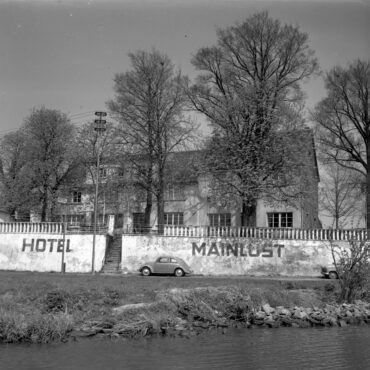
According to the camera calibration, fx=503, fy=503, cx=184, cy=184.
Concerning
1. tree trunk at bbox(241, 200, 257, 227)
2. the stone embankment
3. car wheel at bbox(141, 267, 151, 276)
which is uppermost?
tree trunk at bbox(241, 200, 257, 227)

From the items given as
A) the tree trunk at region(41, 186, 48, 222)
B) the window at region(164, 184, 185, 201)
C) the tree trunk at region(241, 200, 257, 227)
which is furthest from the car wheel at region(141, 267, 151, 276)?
the tree trunk at region(41, 186, 48, 222)

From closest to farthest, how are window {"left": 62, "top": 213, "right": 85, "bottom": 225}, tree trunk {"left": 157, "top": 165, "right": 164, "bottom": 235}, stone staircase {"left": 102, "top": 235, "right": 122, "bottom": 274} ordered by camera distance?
stone staircase {"left": 102, "top": 235, "right": 122, "bottom": 274} < tree trunk {"left": 157, "top": 165, "right": 164, "bottom": 235} < window {"left": 62, "top": 213, "right": 85, "bottom": 225}

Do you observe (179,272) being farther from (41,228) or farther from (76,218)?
(76,218)

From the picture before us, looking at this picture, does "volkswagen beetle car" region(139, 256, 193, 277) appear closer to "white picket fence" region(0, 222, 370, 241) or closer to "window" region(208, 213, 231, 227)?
"white picket fence" region(0, 222, 370, 241)

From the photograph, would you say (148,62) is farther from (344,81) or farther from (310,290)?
(310,290)

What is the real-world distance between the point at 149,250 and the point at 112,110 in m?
13.8

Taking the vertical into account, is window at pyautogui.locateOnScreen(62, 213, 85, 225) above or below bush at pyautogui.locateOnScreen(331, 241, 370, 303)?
above

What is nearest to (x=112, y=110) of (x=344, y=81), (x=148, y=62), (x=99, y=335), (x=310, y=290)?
(x=148, y=62)

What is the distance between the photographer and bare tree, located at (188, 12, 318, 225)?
37625mm

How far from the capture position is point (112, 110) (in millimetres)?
44906

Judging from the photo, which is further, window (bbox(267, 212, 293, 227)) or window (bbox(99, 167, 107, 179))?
window (bbox(99, 167, 107, 179))

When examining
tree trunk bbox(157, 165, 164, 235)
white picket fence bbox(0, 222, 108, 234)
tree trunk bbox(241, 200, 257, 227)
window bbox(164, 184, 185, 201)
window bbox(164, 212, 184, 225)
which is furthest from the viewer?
window bbox(164, 212, 184, 225)

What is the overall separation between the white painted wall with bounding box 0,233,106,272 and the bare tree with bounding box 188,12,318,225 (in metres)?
11.6

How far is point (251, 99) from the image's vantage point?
126 feet
